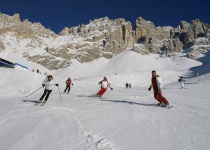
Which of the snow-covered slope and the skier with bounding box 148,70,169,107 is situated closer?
the snow-covered slope

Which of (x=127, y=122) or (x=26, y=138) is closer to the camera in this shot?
(x=26, y=138)

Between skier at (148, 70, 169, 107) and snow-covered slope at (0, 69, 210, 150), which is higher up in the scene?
skier at (148, 70, 169, 107)

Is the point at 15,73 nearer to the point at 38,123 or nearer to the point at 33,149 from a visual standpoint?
the point at 38,123

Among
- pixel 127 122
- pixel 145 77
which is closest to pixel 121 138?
pixel 127 122

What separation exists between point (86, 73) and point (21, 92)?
12528cm

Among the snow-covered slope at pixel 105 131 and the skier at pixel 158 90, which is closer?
the snow-covered slope at pixel 105 131

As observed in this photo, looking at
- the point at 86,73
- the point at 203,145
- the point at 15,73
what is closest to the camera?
the point at 203,145

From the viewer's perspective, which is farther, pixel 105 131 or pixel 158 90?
pixel 158 90

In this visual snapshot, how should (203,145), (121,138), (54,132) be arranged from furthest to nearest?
1. (54,132)
2. (121,138)
3. (203,145)

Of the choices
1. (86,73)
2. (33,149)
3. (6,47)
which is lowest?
(33,149)

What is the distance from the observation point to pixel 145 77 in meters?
73.7

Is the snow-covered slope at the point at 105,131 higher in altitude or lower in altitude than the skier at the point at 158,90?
lower

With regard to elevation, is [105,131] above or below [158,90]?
below

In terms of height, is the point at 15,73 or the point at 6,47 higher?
the point at 6,47
